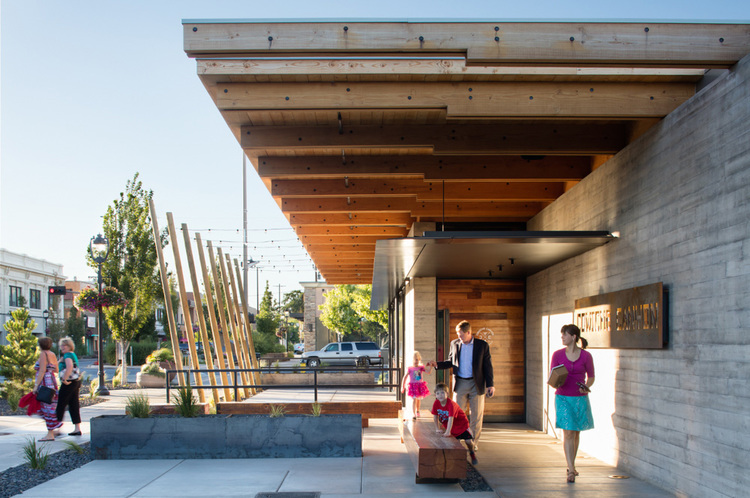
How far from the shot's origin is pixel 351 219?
1402cm

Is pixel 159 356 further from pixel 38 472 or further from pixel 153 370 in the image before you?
pixel 38 472

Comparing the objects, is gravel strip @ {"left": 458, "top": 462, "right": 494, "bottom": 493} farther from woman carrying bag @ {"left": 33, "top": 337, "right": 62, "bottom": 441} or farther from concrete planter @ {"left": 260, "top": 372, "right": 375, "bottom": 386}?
concrete planter @ {"left": 260, "top": 372, "right": 375, "bottom": 386}

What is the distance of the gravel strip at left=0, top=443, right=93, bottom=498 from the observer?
6.92m

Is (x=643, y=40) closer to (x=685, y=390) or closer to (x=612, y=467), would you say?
(x=685, y=390)

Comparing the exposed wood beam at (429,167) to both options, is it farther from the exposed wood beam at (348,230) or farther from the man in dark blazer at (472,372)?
the exposed wood beam at (348,230)

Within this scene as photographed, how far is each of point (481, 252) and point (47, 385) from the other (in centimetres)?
682

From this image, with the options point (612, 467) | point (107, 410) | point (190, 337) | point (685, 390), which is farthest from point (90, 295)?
point (685, 390)

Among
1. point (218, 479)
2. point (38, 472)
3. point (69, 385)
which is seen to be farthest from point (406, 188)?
point (38, 472)

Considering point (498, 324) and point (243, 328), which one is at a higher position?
point (498, 324)

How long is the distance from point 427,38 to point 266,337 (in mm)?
30132

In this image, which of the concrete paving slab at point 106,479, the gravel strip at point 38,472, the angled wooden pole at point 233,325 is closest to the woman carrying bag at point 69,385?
the gravel strip at point 38,472

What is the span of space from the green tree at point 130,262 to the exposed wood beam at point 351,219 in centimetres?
1134

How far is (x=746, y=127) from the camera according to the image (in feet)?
17.8

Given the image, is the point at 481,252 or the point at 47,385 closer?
the point at 481,252
